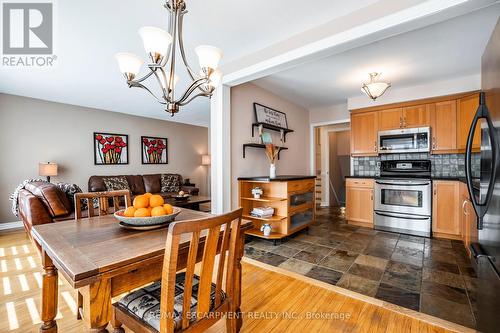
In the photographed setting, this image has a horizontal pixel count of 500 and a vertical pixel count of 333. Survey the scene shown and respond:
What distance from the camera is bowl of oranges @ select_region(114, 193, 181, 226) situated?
126 cm

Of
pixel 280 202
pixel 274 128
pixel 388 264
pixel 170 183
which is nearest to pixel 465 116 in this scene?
pixel 388 264

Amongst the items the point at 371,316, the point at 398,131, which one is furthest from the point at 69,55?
the point at 398,131

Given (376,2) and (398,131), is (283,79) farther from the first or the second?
(398,131)

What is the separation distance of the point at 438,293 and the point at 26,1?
427cm

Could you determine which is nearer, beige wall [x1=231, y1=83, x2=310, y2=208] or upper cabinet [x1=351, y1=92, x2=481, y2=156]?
beige wall [x1=231, y1=83, x2=310, y2=208]

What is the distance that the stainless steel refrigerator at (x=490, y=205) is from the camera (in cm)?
100

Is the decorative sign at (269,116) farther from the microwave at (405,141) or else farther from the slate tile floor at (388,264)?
the slate tile floor at (388,264)

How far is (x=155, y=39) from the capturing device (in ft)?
4.64

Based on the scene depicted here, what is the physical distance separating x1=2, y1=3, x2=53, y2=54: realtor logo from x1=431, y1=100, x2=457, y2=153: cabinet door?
5.02 m

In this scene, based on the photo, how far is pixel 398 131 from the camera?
384 cm

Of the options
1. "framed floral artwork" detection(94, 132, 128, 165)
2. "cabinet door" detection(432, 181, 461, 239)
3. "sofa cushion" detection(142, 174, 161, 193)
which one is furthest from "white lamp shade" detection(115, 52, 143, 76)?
"sofa cushion" detection(142, 174, 161, 193)

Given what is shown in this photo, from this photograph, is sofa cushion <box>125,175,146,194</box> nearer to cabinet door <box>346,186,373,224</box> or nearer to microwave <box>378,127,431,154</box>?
cabinet door <box>346,186,373,224</box>

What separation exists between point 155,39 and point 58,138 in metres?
4.62

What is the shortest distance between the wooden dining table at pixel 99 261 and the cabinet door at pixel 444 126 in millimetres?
3790
